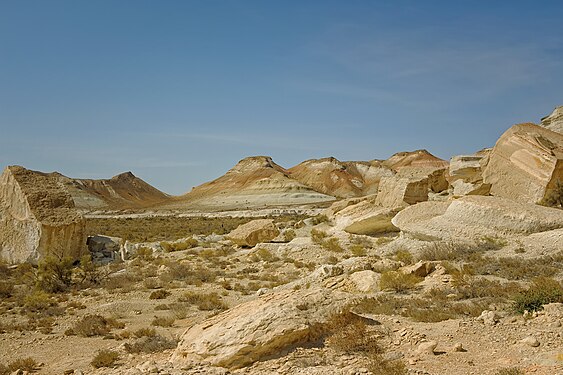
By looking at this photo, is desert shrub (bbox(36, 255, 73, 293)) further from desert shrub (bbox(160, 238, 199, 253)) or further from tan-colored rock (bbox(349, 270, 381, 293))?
tan-colored rock (bbox(349, 270, 381, 293))

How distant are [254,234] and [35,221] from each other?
27.1ft

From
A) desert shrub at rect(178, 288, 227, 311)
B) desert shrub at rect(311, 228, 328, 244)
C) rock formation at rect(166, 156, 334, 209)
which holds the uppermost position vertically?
rock formation at rect(166, 156, 334, 209)

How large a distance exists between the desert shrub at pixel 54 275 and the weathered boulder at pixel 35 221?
2043 mm

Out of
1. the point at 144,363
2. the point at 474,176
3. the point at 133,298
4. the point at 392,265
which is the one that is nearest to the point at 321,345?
the point at 144,363

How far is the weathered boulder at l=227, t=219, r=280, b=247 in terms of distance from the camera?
19.5 m

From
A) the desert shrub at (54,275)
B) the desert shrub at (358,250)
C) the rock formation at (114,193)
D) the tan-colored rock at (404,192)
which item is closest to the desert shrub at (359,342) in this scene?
the desert shrub at (358,250)

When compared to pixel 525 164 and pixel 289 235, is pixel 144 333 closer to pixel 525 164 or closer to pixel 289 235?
pixel 289 235

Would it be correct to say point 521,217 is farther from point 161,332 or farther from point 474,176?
point 161,332

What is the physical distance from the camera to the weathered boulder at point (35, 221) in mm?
15578

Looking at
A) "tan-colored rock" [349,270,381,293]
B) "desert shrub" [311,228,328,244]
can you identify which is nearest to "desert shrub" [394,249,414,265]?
"tan-colored rock" [349,270,381,293]

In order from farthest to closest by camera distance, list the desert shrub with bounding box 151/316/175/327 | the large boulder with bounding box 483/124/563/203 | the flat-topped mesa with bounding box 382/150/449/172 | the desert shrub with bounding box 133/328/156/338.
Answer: the flat-topped mesa with bounding box 382/150/449/172, the large boulder with bounding box 483/124/563/203, the desert shrub with bounding box 151/316/175/327, the desert shrub with bounding box 133/328/156/338

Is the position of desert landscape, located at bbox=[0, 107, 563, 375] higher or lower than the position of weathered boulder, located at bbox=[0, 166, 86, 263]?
lower

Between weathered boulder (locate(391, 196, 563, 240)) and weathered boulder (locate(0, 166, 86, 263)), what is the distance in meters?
11.2

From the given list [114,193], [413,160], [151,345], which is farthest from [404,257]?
[114,193]
